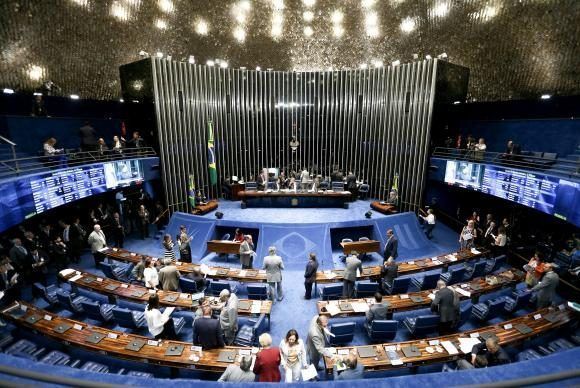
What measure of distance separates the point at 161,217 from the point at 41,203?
539 cm

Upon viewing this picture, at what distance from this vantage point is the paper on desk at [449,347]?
5.10 m

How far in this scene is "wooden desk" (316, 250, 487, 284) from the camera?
8.10 meters

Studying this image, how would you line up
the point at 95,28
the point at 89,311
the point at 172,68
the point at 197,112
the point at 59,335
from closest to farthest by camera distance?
the point at 59,335 < the point at 89,311 < the point at 95,28 < the point at 172,68 < the point at 197,112

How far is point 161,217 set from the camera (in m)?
13.4

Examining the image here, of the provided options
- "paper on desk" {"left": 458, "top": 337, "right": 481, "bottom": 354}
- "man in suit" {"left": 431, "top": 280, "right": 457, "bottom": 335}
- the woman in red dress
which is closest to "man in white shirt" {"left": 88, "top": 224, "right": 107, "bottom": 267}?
the woman in red dress

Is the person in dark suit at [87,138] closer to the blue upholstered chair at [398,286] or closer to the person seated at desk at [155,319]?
the person seated at desk at [155,319]

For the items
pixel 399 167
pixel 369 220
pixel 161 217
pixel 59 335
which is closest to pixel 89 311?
pixel 59 335

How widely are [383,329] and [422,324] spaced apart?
88 centimetres

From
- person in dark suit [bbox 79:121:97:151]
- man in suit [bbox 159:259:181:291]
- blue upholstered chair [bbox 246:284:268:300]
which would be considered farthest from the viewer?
person in dark suit [bbox 79:121:97:151]

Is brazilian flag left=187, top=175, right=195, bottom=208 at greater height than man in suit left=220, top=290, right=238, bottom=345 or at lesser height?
greater

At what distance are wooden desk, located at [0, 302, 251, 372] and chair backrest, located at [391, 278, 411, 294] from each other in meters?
4.50

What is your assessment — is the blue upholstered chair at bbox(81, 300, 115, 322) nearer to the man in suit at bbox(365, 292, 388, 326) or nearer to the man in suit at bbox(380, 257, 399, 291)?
the man in suit at bbox(365, 292, 388, 326)

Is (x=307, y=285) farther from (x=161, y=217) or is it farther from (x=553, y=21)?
(x=553, y=21)

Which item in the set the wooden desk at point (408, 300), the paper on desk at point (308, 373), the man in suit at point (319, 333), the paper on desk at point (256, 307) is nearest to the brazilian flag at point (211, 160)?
the paper on desk at point (256, 307)
